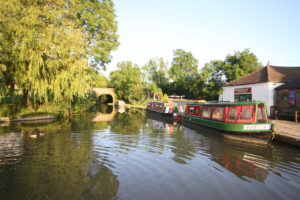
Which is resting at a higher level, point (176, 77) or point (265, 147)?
point (176, 77)

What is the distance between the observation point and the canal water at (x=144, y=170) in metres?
5.10

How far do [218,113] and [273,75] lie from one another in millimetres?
9035

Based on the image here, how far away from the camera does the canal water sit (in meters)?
5.10

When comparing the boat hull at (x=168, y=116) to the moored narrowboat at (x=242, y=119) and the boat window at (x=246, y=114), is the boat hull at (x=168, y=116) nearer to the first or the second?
the moored narrowboat at (x=242, y=119)

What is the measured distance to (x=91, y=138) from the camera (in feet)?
36.7

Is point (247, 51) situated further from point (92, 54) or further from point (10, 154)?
point (10, 154)

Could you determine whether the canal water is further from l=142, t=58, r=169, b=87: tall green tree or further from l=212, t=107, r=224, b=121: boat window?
l=142, t=58, r=169, b=87: tall green tree

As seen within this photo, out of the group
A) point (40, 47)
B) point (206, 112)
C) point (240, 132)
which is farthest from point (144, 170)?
point (40, 47)

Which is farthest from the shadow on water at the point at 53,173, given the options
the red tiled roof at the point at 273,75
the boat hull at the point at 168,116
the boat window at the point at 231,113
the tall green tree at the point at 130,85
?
the tall green tree at the point at 130,85

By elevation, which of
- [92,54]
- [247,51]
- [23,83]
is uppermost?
[247,51]

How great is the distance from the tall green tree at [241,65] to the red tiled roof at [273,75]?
10.0 m

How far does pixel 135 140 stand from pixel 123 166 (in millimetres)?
4112

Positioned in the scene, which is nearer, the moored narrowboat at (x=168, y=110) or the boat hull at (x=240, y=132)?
the boat hull at (x=240, y=132)

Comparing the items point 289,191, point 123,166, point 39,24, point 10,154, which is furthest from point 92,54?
point 289,191
